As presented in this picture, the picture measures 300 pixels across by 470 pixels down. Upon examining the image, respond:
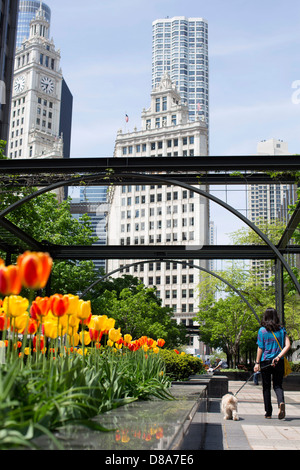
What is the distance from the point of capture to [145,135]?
11469 centimetres

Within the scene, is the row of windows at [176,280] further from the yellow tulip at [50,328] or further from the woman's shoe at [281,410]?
the yellow tulip at [50,328]

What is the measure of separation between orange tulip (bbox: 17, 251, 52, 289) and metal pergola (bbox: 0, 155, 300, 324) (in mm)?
10672

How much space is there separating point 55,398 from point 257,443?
4585 mm

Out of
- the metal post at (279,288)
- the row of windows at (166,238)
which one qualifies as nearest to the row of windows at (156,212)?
the row of windows at (166,238)

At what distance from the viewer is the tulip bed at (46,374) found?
2.06 m

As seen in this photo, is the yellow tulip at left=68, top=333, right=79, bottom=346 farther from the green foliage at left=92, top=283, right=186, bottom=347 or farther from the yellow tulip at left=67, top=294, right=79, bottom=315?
the green foliage at left=92, top=283, right=186, bottom=347

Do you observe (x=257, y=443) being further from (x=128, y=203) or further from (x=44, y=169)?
(x=128, y=203)

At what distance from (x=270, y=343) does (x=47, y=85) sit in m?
160

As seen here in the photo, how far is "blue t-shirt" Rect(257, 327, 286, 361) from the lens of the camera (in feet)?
29.5

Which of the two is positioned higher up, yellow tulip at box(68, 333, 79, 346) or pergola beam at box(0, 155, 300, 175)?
pergola beam at box(0, 155, 300, 175)

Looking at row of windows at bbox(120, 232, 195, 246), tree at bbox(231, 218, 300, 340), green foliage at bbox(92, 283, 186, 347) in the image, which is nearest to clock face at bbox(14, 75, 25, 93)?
row of windows at bbox(120, 232, 195, 246)

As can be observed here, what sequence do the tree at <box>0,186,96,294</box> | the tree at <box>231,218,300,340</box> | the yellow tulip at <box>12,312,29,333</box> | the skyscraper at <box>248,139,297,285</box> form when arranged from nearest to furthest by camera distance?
the yellow tulip at <box>12,312,29,333</box> → the skyscraper at <box>248,139,297,285</box> → the tree at <box>0,186,96,294</box> → the tree at <box>231,218,300,340</box>

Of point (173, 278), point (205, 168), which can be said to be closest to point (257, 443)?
point (205, 168)
